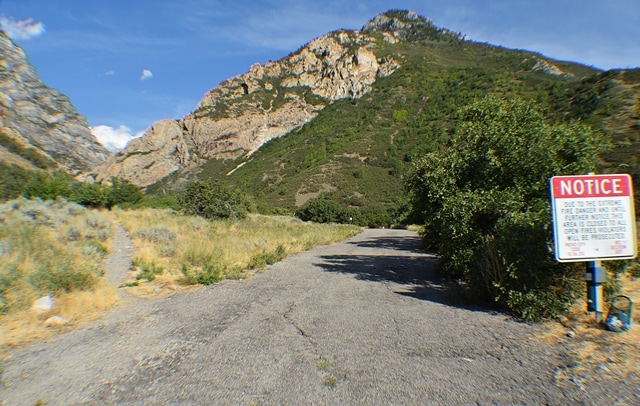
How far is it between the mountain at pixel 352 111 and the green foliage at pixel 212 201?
18.1 meters

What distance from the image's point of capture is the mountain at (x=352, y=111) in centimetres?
5666

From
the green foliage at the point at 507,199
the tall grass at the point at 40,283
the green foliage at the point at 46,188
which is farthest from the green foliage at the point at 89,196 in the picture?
the green foliage at the point at 507,199

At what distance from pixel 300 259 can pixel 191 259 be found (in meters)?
4.45

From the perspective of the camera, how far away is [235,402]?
125 inches

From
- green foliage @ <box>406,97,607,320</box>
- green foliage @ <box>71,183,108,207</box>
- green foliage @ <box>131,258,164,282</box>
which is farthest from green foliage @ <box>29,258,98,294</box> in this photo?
green foliage @ <box>71,183,108,207</box>

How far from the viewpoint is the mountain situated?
56.7 meters

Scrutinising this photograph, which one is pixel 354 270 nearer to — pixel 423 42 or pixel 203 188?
pixel 203 188

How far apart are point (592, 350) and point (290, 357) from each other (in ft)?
12.0

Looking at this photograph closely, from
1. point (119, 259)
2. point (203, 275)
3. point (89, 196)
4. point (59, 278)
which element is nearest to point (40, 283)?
point (59, 278)

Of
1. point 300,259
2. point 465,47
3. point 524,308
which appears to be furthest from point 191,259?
point 465,47

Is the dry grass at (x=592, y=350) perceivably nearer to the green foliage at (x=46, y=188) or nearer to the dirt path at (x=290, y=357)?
the dirt path at (x=290, y=357)

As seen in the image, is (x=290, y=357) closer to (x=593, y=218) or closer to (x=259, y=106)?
(x=593, y=218)

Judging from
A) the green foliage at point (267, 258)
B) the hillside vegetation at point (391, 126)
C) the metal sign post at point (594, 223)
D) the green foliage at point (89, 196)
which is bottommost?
the green foliage at point (267, 258)

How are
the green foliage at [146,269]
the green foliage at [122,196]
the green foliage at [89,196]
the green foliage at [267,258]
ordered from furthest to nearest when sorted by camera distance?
the green foliage at [122,196] < the green foliage at [89,196] < the green foliage at [267,258] < the green foliage at [146,269]
